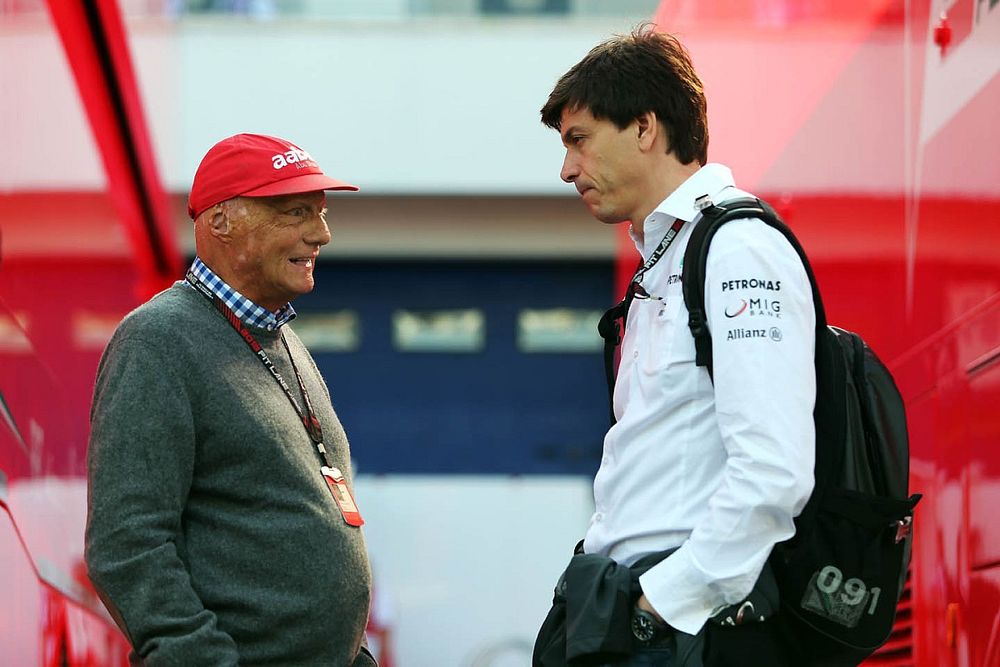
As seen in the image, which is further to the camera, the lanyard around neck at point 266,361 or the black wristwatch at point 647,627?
the lanyard around neck at point 266,361

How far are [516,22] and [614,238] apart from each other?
1.50 m

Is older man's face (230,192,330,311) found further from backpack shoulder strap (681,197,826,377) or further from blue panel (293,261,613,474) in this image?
blue panel (293,261,613,474)

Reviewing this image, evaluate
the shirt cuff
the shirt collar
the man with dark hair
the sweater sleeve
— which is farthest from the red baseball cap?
the shirt cuff

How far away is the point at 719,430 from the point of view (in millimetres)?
1938

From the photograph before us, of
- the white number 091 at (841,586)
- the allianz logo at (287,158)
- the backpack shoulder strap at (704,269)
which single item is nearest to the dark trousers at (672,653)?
the white number 091 at (841,586)

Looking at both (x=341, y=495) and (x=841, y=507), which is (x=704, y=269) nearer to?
(x=841, y=507)

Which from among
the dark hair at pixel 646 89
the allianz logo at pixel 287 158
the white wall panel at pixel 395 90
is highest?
the dark hair at pixel 646 89

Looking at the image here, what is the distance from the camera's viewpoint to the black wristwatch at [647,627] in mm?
1903

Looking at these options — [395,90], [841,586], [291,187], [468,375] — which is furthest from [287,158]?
[468,375]

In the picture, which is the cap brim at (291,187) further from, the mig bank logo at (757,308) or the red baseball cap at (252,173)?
the mig bank logo at (757,308)

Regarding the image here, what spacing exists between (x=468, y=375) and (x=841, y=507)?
7.26m

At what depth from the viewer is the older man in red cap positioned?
2055mm

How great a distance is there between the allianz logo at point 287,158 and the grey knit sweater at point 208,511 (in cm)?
27

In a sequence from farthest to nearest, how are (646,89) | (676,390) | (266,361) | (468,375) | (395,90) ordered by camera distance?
(468,375)
(395,90)
(266,361)
(646,89)
(676,390)
